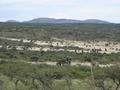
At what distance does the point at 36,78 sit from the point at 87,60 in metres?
27.1

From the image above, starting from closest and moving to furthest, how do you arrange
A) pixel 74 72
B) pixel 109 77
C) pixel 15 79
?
pixel 109 77, pixel 15 79, pixel 74 72

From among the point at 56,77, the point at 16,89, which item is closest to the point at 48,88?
the point at 16,89

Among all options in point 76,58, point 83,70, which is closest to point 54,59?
point 76,58

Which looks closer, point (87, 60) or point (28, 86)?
point (28, 86)

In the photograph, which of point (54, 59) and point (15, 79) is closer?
point (15, 79)

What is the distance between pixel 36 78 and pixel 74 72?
10866 millimetres

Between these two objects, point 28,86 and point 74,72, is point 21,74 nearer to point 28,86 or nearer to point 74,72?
point 28,86

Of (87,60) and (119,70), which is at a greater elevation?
(119,70)

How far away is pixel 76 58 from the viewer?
171 ft

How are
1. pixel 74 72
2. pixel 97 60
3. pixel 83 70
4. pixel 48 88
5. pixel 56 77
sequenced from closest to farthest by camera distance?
pixel 48 88, pixel 56 77, pixel 74 72, pixel 83 70, pixel 97 60

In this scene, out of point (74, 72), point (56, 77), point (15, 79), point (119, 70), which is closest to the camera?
point (119, 70)

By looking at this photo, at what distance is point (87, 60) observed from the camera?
49.8 m

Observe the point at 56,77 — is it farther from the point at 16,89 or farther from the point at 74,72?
the point at 16,89

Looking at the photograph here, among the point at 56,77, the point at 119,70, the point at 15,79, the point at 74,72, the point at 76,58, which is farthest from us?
the point at 76,58
